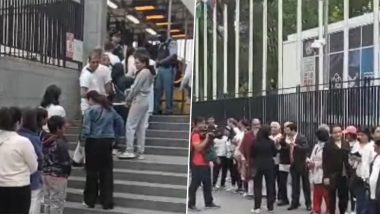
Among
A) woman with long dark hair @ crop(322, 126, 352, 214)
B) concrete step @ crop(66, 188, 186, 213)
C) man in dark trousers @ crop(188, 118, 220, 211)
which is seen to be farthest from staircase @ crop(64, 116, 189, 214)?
woman with long dark hair @ crop(322, 126, 352, 214)

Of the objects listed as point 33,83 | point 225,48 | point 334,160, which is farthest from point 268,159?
point 33,83

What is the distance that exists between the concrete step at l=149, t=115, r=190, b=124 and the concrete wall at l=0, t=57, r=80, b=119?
0.36m

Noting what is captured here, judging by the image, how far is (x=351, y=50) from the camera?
168 centimetres

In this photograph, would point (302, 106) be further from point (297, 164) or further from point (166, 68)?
point (166, 68)

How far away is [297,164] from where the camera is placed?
186 centimetres

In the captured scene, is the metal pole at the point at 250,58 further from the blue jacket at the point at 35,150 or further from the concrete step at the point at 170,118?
the blue jacket at the point at 35,150

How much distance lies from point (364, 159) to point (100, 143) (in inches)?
40.0

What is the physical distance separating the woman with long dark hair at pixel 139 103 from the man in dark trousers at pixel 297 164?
51 centimetres

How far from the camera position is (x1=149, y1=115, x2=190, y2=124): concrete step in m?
1.94

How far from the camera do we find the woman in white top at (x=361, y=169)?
6.88 ft

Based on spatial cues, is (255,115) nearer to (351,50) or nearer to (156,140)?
(351,50)

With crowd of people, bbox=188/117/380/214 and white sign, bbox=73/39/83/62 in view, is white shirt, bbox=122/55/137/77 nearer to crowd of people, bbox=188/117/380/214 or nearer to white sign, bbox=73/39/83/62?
white sign, bbox=73/39/83/62

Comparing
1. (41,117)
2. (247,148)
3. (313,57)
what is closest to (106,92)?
(41,117)

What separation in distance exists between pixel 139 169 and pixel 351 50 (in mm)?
870
